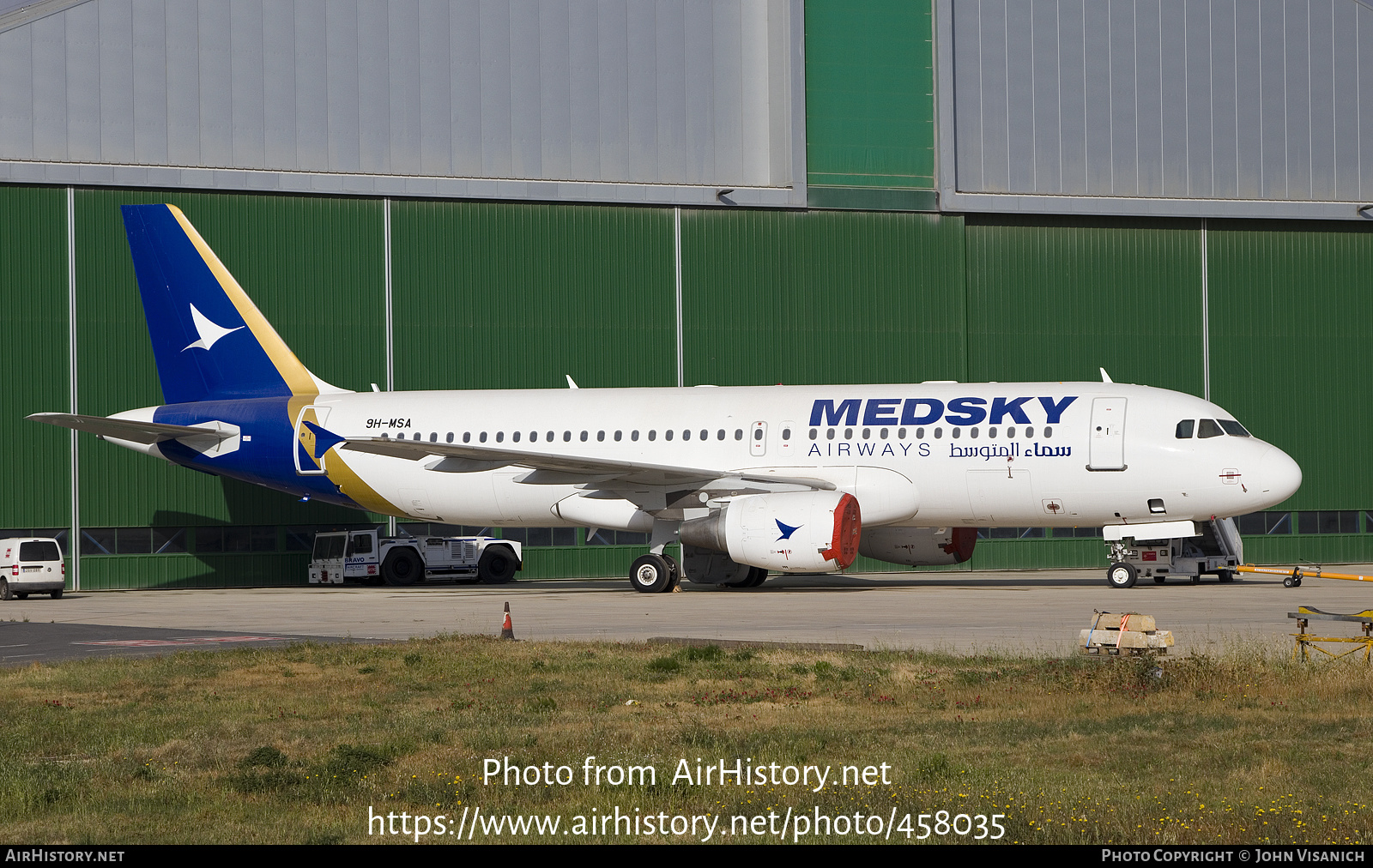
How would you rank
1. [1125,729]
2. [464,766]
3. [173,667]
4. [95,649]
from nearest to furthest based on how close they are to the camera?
[464,766], [1125,729], [173,667], [95,649]

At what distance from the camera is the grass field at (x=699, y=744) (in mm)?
8031

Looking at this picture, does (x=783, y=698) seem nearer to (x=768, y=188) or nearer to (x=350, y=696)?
(x=350, y=696)

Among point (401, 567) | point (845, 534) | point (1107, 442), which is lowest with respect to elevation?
point (401, 567)

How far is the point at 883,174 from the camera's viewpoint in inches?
1631

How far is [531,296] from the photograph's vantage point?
4019cm

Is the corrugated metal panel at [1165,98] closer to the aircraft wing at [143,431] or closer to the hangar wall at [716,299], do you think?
the hangar wall at [716,299]

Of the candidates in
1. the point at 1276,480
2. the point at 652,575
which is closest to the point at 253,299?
the point at 652,575

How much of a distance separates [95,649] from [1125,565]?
20073mm

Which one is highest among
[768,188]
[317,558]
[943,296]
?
[768,188]

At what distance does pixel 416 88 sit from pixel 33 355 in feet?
40.3

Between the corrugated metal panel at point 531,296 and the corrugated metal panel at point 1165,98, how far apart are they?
9.94 meters

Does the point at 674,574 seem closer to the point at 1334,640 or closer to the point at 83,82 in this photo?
the point at 1334,640

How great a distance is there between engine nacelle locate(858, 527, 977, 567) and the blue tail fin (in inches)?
546
